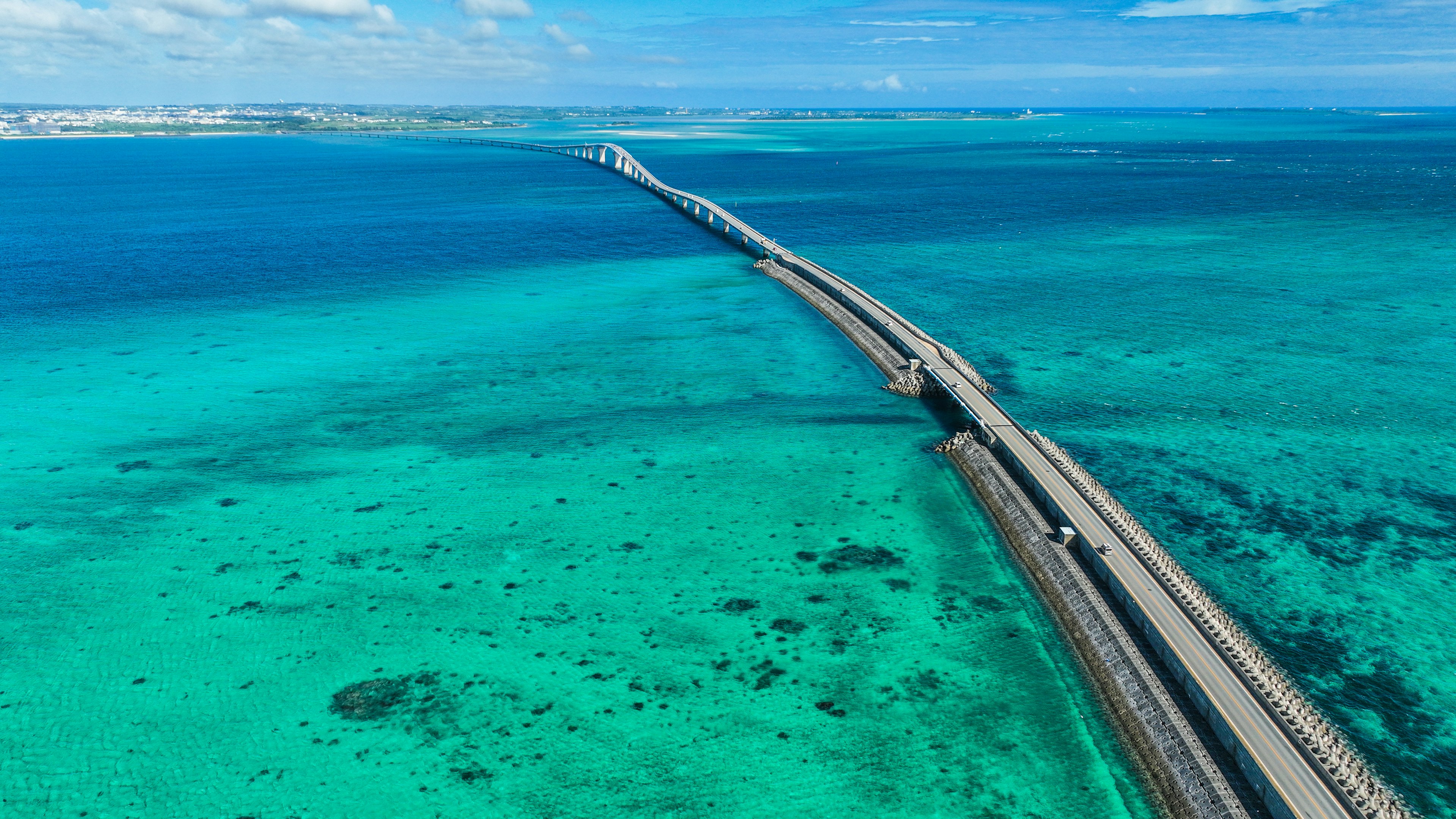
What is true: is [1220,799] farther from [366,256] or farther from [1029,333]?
[366,256]

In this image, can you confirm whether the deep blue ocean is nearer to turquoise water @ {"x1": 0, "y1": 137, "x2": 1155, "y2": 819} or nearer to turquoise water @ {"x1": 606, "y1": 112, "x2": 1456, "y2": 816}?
turquoise water @ {"x1": 0, "y1": 137, "x2": 1155, "y2": 819}

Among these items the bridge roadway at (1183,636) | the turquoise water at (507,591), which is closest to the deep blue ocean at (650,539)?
the turquoise water at (507,591)

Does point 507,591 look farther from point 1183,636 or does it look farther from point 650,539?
point 1183,636

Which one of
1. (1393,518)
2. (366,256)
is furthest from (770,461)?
(366,256)

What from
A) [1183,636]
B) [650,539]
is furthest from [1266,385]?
[650,539]

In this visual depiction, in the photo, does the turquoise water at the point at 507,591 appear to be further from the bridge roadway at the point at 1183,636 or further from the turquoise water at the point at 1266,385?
the turquoise water at the point at 1266,385

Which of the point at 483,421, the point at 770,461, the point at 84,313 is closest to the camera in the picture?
the point at 770,461
